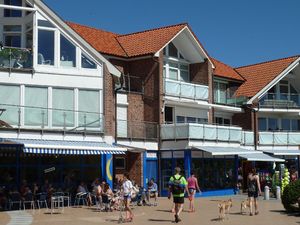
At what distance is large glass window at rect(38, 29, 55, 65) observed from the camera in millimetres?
27188

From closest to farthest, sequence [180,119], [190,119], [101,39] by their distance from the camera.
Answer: [101,39] < [180,119] < [190,119]

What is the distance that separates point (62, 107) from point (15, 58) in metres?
3.27

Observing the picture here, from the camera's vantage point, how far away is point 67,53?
27891 millimetres

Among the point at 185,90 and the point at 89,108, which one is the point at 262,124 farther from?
the point at 89,108

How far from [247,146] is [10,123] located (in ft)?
64.6

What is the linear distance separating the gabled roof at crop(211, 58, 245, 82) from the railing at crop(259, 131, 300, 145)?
4968 millimetres

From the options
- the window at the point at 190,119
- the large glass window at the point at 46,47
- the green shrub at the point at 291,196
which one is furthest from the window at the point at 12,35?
the green shrub at the point at 291,196

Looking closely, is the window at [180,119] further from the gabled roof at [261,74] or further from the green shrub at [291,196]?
the green shrub at [291,196]

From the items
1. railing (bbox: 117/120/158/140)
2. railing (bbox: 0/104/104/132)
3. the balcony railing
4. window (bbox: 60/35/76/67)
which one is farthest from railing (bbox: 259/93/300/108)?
window (bbox: 60/35/76/67)

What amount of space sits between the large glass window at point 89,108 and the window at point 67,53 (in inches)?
62.0

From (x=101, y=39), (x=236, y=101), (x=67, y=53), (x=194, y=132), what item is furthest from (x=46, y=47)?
(x=236, y=101)

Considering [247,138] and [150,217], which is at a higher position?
[247,138]

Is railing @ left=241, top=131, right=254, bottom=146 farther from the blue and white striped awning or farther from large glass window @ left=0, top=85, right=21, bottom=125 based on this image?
large glass window @ left=0, top=85, right=21, bottom=125

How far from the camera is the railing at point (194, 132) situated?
32.4 m
